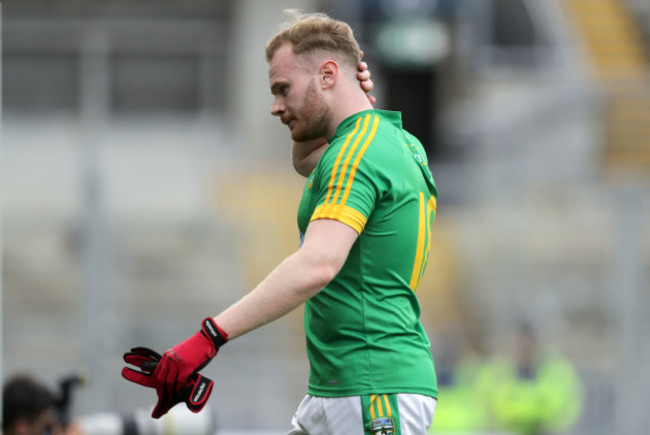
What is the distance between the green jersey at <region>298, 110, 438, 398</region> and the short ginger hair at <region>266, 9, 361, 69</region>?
204 mm

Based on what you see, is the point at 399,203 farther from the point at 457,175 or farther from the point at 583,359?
the point at 457,175

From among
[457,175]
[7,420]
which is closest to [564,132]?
[457,175]

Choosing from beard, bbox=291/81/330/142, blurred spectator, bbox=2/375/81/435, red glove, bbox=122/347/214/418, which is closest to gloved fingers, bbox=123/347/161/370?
red glove, bbox=122/347/214/418

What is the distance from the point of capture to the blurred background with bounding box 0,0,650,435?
10008 millimetres

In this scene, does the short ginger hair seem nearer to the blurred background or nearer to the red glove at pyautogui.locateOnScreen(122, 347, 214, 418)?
the red glove at pyautogui.locateOnScreen(122, 347, 214, 418)

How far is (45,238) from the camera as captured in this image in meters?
12.1

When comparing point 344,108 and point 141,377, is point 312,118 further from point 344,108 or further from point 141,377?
point 141,377

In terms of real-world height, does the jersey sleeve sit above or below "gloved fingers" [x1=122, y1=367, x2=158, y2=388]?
above

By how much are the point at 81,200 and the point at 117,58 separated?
29.1 ft

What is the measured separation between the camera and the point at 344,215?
2.88 meters

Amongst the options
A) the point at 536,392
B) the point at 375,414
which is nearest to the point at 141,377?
the point at 375,414

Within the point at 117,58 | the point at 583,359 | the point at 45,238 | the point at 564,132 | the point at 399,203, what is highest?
the point at 117,58

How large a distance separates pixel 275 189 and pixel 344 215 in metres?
13.5

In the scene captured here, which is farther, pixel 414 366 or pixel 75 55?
pixel 75 55
